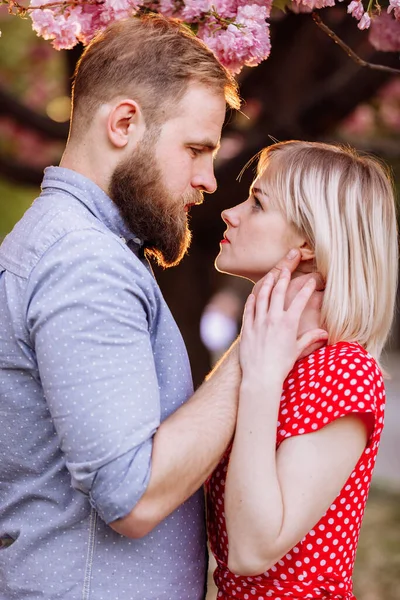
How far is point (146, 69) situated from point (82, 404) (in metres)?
1.05

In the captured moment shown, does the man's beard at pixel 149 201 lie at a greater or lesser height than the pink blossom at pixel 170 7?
lesser

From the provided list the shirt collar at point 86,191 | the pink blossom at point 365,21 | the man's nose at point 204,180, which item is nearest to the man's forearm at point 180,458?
the shirt collar at point 86,191

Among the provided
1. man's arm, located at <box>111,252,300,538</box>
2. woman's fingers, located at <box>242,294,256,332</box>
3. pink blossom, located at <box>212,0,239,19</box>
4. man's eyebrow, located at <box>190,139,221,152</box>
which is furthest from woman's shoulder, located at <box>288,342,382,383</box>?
pink blossom, located at <box>212,0,239,19</box>

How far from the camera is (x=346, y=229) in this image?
8.85ft

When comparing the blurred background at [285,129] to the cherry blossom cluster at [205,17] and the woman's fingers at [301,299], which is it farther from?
the woman's fingers at [301,299]

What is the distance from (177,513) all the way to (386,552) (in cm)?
578

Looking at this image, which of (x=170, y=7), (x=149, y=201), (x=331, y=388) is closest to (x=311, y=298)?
(x=331, y=388)

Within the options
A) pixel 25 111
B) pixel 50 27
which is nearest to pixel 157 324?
pixel 50 27

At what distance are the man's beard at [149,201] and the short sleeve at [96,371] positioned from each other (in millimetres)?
390

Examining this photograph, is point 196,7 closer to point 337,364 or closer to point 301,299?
point 301,299

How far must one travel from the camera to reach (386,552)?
7668mm

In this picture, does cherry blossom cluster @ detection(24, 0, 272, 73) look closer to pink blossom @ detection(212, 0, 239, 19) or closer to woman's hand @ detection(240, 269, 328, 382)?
pink blossom @ detection(212, 0, 239, 19)

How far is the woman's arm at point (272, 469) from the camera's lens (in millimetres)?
2252

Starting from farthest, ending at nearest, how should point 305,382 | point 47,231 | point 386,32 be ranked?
point 386,32 → point 305,382 → point 47,231
